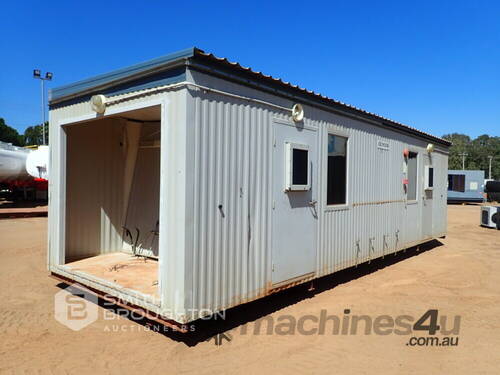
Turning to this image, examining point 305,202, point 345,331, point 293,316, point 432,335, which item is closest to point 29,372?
point 293,316

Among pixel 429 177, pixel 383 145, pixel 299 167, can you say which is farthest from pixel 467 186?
pixel 299 167

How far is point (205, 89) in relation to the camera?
4.01 meters

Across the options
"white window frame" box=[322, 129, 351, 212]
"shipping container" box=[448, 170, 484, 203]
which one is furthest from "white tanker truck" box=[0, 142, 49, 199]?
"shipping container" box=[448, 170, 484, 203]

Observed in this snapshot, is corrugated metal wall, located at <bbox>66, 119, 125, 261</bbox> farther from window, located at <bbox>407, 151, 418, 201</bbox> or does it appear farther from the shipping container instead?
the shipping container

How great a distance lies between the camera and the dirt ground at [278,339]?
3764 millimetres

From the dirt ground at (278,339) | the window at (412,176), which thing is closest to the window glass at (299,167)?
the dirt ground at (278,339)

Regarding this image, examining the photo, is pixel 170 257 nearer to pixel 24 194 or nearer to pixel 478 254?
pixel 478 254

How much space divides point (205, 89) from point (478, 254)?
922cm

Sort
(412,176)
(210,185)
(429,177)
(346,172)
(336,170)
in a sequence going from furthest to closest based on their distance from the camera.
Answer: (429,177), (412,176), (346,172), (336,170), (210,185)

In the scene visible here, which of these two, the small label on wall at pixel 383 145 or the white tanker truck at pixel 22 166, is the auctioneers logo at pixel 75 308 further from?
the white tanker truck at pixel 22 166

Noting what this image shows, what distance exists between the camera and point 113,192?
677cm

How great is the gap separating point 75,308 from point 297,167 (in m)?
3.61

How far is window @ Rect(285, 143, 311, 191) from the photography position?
5062mm

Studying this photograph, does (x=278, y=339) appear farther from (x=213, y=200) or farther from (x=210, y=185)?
(x=210, y=185)
